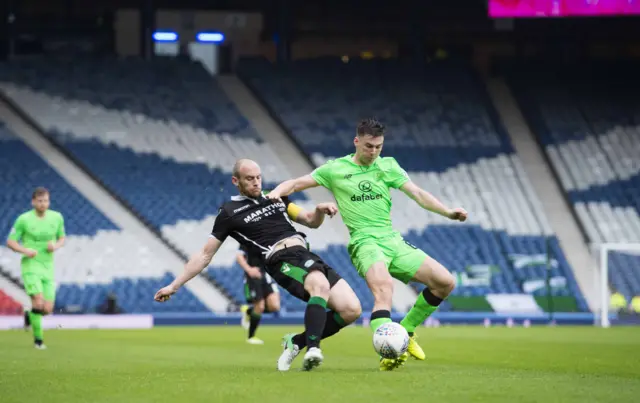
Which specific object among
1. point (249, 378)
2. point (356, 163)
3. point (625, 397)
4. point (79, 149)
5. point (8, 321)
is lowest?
point (8, 321)

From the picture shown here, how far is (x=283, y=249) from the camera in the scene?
35.1ft

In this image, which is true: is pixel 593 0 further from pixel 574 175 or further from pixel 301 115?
pixel 301 115

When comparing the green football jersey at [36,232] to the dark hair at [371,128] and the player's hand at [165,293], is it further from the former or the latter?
the dark hair at [371,128]

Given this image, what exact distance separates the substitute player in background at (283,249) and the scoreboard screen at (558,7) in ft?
62.6

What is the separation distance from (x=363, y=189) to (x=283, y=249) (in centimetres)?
102

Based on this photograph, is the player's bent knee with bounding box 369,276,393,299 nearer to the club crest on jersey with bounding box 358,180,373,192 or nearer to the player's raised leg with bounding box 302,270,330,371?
the player's raised leg with bounding box 302,270,330,371

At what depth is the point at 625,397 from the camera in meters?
7.79

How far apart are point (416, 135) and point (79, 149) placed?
9.24m

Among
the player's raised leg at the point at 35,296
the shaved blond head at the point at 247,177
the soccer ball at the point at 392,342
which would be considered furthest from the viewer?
the player's raised leg at the point at 35,296

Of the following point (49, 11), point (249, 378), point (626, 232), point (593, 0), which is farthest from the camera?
point (49, 11)

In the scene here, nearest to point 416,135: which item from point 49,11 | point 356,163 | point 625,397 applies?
point 49,11

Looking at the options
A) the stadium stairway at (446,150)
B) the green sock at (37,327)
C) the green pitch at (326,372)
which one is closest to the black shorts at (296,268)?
the green pitch at (326,372)

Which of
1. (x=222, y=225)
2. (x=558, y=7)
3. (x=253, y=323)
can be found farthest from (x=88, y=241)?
(x=222, y=225)

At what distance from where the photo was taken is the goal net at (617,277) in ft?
86.7
